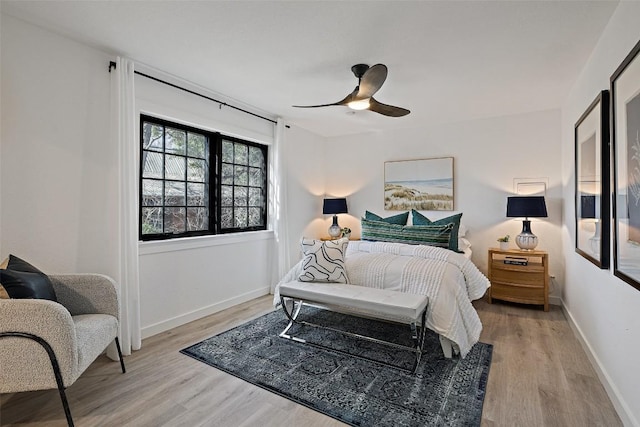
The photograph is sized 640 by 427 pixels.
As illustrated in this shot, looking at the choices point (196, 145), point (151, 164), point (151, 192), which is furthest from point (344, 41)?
point (151, 192)

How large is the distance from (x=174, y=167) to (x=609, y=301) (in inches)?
149

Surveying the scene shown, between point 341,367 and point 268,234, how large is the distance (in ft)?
7.57

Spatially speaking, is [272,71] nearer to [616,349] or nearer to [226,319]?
[226,319]

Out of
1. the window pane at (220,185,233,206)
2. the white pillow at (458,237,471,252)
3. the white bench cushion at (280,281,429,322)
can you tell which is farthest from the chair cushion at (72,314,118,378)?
the white pillow at (458,237,471,252)

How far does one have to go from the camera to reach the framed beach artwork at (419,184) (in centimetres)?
455

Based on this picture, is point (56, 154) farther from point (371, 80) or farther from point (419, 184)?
point (419, 184)

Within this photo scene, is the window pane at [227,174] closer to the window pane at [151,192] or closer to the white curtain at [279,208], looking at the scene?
the white curtain at [279,208]

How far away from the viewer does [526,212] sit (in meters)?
3.69

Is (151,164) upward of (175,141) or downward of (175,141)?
downward

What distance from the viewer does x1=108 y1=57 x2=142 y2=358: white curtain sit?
2.62m

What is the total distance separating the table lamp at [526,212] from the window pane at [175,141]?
150 inches

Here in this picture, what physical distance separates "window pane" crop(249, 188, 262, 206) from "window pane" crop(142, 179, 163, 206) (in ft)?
4.07

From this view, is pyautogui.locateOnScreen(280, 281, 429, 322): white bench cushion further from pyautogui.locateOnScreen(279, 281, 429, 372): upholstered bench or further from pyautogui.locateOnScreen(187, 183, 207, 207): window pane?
pyautogui.locateOnScreen(187, 183, 207, 207): window pane

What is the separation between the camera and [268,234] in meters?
4.35
